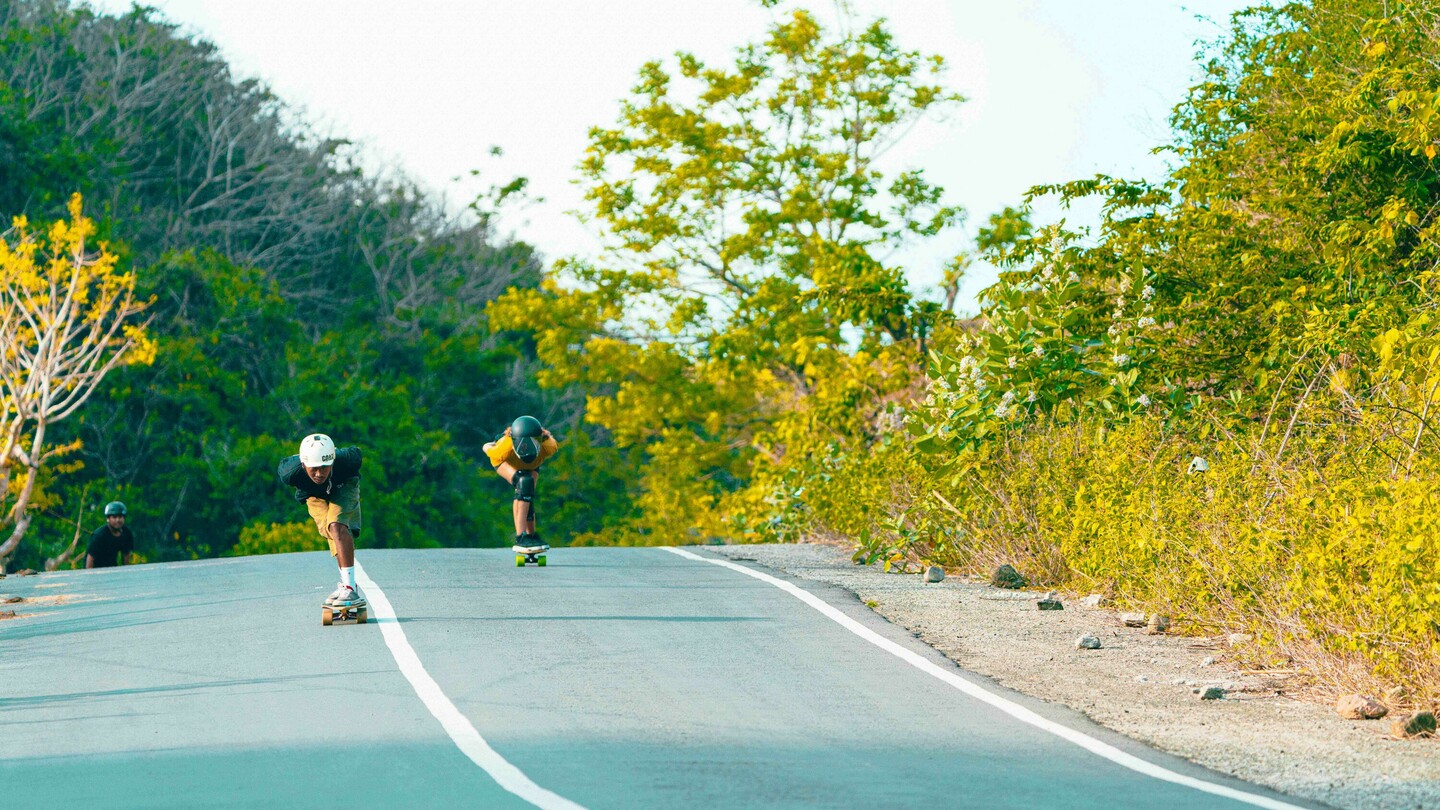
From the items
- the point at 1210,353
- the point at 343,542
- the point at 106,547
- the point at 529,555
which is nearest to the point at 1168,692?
the point at 343,542

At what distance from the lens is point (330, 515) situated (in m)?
12.5

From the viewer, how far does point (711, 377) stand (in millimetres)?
35188

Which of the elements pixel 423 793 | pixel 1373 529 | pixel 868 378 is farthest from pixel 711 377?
pixel 423 793

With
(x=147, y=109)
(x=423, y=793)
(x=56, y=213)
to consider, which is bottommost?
(x=423, y=793)

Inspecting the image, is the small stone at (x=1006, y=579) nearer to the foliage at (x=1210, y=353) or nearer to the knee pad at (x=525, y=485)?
the foliage at (x=1210, y=353)

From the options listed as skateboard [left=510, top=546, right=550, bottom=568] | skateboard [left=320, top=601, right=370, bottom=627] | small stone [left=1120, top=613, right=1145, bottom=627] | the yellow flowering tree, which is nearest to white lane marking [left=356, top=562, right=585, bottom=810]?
skateboard [left=320, top=601, right=370, bottom=627]

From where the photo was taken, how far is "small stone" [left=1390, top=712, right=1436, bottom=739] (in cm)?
895

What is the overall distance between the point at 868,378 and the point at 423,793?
2183 centimetres

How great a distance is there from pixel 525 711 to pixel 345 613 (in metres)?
3.75

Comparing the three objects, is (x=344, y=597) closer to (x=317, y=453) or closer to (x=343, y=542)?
(x=343, y=542)

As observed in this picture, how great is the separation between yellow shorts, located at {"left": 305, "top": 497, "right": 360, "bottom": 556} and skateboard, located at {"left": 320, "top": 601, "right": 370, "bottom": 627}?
40cm

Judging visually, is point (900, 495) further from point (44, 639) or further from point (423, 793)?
point (423, 793)

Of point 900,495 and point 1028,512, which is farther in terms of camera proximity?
point 900,495

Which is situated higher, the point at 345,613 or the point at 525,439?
the point at 525,439
